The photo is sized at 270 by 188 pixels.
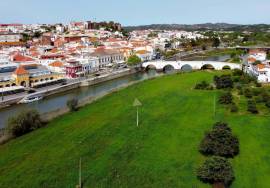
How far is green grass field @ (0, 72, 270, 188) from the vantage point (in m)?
14.1

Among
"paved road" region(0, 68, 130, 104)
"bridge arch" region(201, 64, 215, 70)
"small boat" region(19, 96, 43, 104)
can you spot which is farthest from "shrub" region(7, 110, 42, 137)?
"bridge arch" region(201, 64, 215, 70)

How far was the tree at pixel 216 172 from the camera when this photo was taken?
13452 mm

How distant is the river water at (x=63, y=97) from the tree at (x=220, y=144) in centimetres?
1302

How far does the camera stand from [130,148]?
56.4ft

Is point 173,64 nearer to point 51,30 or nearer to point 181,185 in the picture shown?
point 181,185

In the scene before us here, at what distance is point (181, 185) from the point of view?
13.6 meters

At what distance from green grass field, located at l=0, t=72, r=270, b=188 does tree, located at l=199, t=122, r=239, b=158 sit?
46cm

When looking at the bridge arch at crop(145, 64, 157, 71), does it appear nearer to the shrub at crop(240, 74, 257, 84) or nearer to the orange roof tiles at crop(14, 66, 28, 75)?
the shrub at crop(240, 74, 257, 84)

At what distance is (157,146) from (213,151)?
2.72m

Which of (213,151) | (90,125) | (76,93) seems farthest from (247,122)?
(76,93)

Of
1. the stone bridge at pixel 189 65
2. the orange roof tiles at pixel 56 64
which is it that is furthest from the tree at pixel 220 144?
the stone bridge at pixel 189 65

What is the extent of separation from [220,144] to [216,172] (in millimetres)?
2511

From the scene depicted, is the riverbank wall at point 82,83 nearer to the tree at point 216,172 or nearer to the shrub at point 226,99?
the shrub at point 226,99

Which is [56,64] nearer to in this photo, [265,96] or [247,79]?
[247,79]
